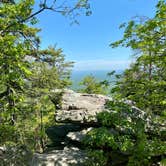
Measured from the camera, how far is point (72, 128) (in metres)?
14.4

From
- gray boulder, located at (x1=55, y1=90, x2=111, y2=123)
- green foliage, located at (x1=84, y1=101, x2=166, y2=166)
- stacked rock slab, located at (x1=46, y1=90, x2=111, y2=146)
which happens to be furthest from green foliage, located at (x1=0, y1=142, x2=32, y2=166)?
gray boulder, located at (x1=55, y1=90, x2=111, y2=123)

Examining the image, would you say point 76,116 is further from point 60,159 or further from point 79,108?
point 60,159

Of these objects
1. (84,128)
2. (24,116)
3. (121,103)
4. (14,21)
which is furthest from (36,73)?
(121,103)

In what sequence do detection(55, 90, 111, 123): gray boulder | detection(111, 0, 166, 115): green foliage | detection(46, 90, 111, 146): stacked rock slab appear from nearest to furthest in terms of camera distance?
detection(111, 0, 166, 115): green foliage < detection(46, 90, 111, 146): stacked rock slab < detection(55, 90, 111, 123): gray boulder

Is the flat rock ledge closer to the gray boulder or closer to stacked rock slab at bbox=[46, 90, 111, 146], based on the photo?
stacked rock slab at bbox=[46, 90, 111, 146]

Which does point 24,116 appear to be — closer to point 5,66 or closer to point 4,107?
point 4,107

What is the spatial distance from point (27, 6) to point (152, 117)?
545 centimetres

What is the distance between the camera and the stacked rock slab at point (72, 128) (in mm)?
10445

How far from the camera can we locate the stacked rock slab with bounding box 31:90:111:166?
10445 mm

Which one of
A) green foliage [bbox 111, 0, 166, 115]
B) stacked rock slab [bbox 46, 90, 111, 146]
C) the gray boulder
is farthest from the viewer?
the gray boulder

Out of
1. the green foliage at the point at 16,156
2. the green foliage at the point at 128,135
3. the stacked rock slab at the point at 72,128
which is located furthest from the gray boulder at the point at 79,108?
the green foliage at the point at 16,156

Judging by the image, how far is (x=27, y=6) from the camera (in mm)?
10781

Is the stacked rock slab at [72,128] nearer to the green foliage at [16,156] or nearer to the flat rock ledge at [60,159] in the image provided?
the flat rock ledge at [60,159]

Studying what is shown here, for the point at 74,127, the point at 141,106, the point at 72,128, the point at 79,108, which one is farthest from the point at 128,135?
the point at 72,128
